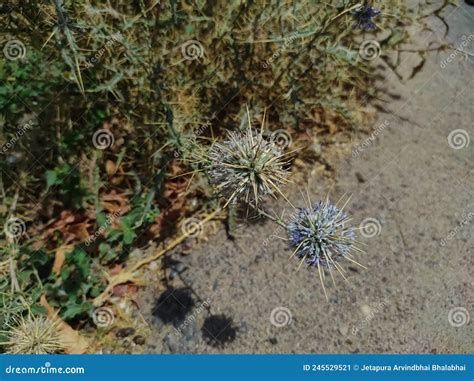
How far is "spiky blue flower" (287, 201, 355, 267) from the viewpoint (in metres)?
1.87

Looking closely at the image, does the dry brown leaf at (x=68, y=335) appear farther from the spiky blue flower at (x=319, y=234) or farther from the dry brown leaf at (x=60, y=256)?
the spiky blue flower at (x=319, y=234)

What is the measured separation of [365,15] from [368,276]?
1.23 meters

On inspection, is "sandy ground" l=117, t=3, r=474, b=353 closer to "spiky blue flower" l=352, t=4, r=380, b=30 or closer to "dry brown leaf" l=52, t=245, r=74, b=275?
"dry brown leaf" l=52, t=245, r=74, b=275

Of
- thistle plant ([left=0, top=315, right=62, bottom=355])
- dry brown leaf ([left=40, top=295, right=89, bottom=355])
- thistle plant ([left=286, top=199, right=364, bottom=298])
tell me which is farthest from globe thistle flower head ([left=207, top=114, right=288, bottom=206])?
dry brown leaf ([left=40, top=295, right=89, bottom=355])

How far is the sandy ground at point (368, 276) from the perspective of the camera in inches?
98.3

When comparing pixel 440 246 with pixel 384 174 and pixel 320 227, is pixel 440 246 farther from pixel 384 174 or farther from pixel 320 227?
pixel 320 227

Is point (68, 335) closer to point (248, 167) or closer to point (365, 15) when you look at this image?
point (248, 167)

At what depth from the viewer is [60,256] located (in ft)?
8.55

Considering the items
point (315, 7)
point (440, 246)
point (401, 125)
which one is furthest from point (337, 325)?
point (315, 7)

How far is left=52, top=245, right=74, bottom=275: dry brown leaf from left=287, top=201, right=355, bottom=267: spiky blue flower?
1.24 m

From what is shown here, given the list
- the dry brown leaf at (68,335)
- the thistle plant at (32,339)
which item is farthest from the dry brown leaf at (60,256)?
the thistle plant at (32,339)

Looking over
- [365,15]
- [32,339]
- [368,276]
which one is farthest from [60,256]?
[365,15]

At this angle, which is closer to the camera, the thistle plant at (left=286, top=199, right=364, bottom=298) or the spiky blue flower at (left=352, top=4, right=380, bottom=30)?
the thistle plant at (left=286, top=199, right=364, bottom=298)

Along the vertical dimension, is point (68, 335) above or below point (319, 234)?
below
